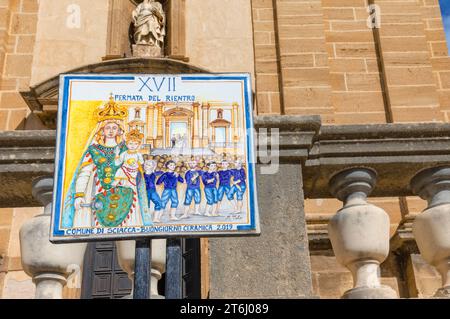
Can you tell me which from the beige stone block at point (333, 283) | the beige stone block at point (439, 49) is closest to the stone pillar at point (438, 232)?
the beige stone block at point (333, 283)

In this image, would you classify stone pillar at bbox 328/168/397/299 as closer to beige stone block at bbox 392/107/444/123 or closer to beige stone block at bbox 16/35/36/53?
beige stone block at bbox 392/107/444/123

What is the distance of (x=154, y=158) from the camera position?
110 inches

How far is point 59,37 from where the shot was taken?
8.84 metres

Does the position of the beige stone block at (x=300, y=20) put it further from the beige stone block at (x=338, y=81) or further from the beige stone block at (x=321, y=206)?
the beige stone block at (x=321, y=206)

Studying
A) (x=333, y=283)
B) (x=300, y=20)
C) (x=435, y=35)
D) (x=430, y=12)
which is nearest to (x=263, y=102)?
(x=300, y=20)

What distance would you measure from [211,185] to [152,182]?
25 cm

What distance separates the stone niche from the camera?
8828 millimetres

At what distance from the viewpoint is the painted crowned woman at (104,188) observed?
265cm

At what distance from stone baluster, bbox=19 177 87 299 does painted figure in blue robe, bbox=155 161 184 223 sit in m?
0.44

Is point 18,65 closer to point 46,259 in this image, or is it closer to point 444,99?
point 444,99

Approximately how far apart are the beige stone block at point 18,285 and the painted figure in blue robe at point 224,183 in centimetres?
506
